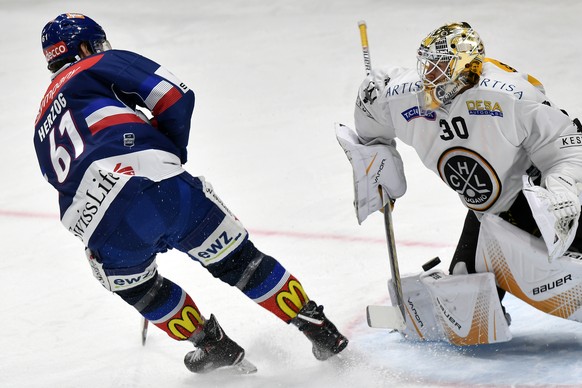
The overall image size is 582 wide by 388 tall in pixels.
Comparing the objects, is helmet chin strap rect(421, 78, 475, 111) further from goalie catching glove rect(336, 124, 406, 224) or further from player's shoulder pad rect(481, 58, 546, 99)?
goalie catching glove rect(336, 124, 406, 224)

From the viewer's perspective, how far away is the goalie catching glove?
3111 millimetres

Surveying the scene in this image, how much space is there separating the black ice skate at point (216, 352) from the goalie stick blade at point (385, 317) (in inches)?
16.4

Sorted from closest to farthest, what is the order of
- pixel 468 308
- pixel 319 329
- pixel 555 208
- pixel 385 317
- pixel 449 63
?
pixel 555 208
pixel 449 63
pixel 468 308
pixel 319 329
pixel 385 317

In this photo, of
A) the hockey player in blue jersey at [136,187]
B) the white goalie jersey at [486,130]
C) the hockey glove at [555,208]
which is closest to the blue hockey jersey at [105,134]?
the hockey player in blue jersey at [136,187]

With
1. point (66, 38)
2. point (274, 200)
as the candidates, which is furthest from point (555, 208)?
point (274, 200)

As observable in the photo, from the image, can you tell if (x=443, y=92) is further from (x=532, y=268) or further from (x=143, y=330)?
(x=143, y=330)

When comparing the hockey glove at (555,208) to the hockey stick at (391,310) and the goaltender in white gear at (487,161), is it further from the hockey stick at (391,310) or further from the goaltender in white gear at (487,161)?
the hockey stick at (391,310)

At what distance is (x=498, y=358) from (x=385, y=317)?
403 millimetres

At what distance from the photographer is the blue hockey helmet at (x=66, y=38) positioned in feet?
9.85

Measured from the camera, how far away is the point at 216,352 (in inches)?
122

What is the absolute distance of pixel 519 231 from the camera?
2.75 m

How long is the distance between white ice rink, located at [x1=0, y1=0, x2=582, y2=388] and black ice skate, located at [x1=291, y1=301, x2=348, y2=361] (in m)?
0.07

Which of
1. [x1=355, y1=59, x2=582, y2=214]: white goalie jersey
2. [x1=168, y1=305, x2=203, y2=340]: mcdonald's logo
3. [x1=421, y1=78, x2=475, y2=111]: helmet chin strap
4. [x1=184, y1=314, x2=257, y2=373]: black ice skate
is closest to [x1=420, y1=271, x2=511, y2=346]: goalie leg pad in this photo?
[x1=355, y1=59, x2=582, y2=214]: white goalie jersey

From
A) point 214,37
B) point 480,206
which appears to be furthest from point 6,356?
point 214,37
